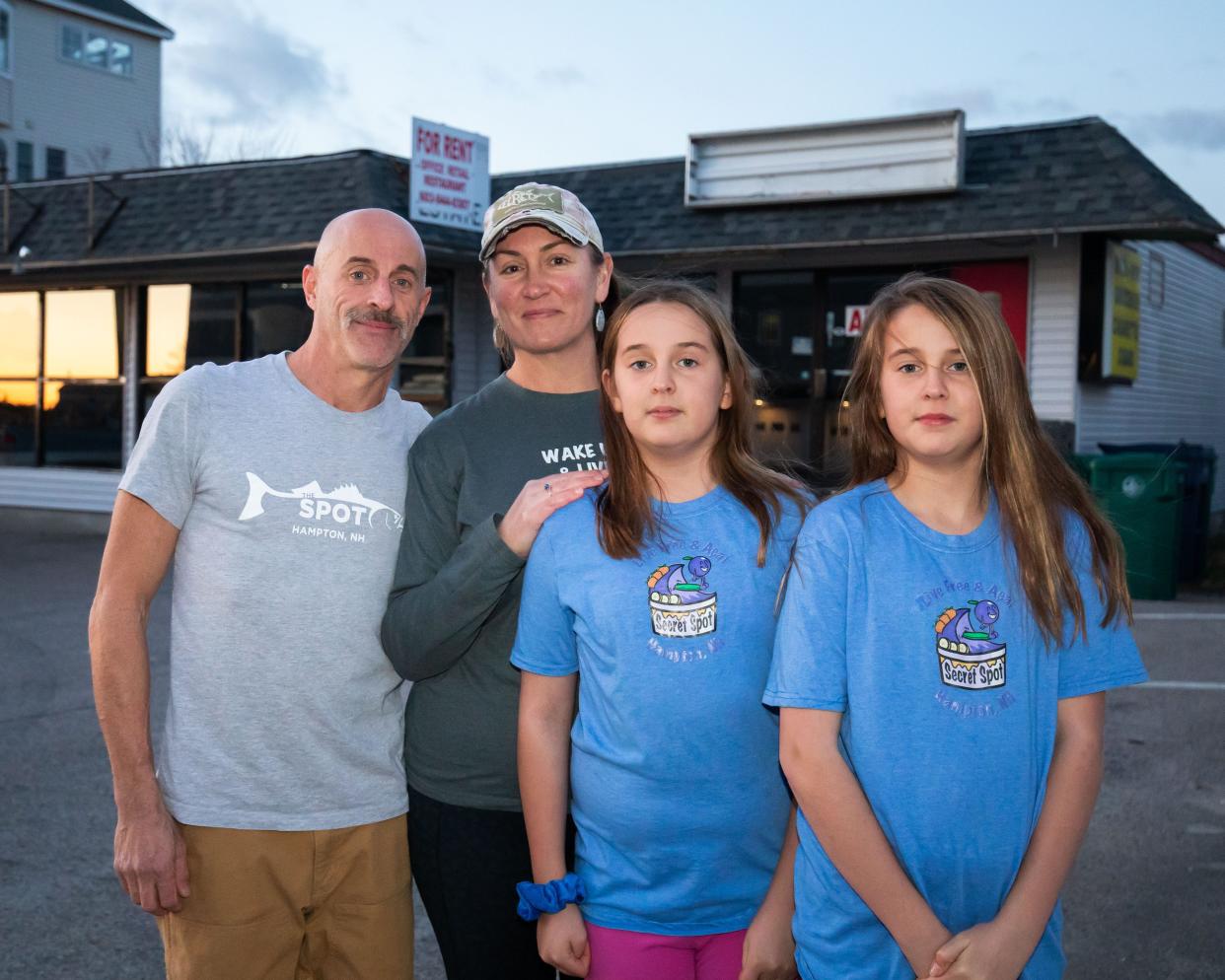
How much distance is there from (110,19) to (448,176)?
27695 millimetres

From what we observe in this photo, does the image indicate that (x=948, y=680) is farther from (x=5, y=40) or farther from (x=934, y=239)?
(x=5, y=40)

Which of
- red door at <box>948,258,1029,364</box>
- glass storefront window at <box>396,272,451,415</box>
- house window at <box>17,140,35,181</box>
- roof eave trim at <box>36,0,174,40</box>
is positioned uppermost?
roof eave trim at <box>36,0,174,40</box>

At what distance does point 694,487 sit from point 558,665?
0.44 meters

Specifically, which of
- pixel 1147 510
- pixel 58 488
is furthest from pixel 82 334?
pixel 1147 510

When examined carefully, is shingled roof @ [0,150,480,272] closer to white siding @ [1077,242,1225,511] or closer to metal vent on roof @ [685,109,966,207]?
metal vent on roof @ [685,109,966,207]

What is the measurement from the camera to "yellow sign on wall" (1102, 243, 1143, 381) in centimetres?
1166

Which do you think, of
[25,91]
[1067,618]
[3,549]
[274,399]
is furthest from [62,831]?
[25,91]

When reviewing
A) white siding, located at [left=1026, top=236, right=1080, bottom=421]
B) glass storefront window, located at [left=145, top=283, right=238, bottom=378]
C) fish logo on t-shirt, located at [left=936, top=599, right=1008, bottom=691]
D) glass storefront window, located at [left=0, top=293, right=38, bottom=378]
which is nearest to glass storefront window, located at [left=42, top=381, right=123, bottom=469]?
glass storefront window, located at [left=0, top=293, right=38, bottom=378]

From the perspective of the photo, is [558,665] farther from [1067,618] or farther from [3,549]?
[3,549]

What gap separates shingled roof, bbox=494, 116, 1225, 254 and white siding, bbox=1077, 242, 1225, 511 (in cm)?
220

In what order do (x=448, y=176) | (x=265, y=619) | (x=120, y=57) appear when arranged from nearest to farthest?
(x=265, y=619) < (x=448, y=176) < (x=120, y=57)

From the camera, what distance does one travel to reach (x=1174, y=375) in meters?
16.1

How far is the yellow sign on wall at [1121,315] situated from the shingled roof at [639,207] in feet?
3.40

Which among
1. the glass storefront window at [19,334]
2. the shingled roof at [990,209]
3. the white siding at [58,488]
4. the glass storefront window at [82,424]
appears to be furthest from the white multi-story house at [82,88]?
the shingled roof at [990,209]
